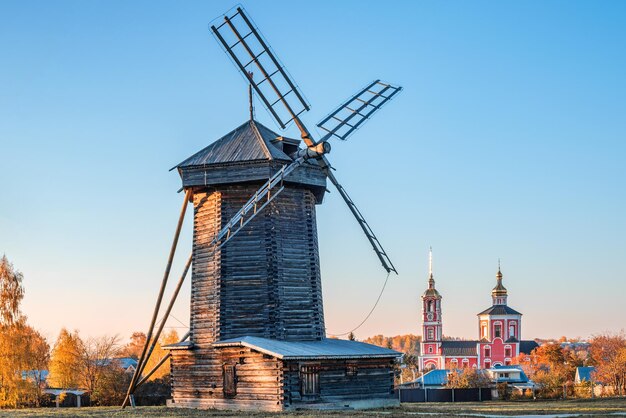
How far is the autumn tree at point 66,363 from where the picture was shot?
171ft

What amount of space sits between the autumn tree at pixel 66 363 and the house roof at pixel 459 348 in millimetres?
57637

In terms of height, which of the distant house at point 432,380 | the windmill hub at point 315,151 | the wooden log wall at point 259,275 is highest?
the windmill hub at point 315,151

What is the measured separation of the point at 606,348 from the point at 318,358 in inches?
2045

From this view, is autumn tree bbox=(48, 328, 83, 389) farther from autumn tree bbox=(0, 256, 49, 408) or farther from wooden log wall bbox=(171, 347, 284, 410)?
wooden log wall bbox=(171, 347, 284, 410)

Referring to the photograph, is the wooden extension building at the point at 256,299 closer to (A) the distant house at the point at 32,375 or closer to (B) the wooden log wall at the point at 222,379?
(B) the wooden log wall at the point at 222,379

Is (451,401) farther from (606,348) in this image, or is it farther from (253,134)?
(606,348)

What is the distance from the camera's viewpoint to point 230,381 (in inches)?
1093

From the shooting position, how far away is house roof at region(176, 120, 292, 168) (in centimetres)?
2908

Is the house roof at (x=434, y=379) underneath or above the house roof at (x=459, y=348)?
underneath

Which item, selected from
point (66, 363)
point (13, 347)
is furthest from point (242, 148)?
point (66, 363)

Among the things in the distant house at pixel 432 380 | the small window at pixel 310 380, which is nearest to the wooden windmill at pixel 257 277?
the small window at pixel 310 380

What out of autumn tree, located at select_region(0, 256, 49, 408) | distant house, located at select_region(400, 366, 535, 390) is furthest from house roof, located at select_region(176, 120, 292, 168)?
distant house, located at select_region(400, 366, 535, 390)

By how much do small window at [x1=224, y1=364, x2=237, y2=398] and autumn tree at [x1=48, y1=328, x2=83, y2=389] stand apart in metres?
26.9

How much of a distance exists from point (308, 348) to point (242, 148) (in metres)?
7.05
